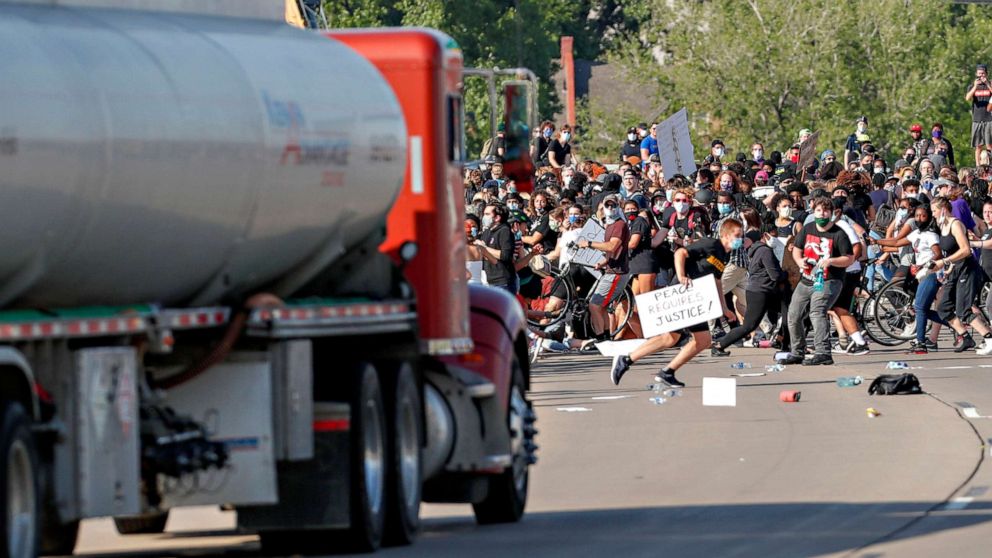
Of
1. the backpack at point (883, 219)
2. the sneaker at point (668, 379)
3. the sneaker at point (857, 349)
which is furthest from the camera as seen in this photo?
the backpack at point (883, 219)

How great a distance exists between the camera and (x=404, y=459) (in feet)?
41.5

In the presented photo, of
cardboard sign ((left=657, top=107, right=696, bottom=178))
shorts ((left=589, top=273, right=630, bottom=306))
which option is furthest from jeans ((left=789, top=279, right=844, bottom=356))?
cardboard sign ((left=657, top=107, right=696, bottom=178))

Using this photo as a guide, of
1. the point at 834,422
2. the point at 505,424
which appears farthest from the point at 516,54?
the point at 505,424

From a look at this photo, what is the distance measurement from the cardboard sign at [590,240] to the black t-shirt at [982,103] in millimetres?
17017

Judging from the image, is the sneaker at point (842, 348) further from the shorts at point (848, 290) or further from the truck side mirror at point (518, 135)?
the truck side mirror at point (518, 135)

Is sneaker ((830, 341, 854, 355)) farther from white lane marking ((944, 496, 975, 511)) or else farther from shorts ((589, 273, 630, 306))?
white lane marking ((944, 496, 975, 511))

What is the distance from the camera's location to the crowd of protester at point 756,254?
26562 mm

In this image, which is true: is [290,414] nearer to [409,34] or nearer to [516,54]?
[409,34]

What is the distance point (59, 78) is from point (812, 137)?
105ft

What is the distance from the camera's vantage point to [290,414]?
11.6 metres

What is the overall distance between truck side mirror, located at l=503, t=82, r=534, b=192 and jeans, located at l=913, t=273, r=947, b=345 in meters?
13.7

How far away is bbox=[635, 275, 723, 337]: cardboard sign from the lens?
945 inches

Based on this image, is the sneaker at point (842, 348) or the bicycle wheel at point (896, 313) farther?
the bicycle wheel at point (896, 313)

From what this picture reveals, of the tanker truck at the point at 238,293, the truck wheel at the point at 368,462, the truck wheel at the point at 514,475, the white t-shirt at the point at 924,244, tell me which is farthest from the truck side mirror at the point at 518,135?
the white t-shirt at the point at 924,244
